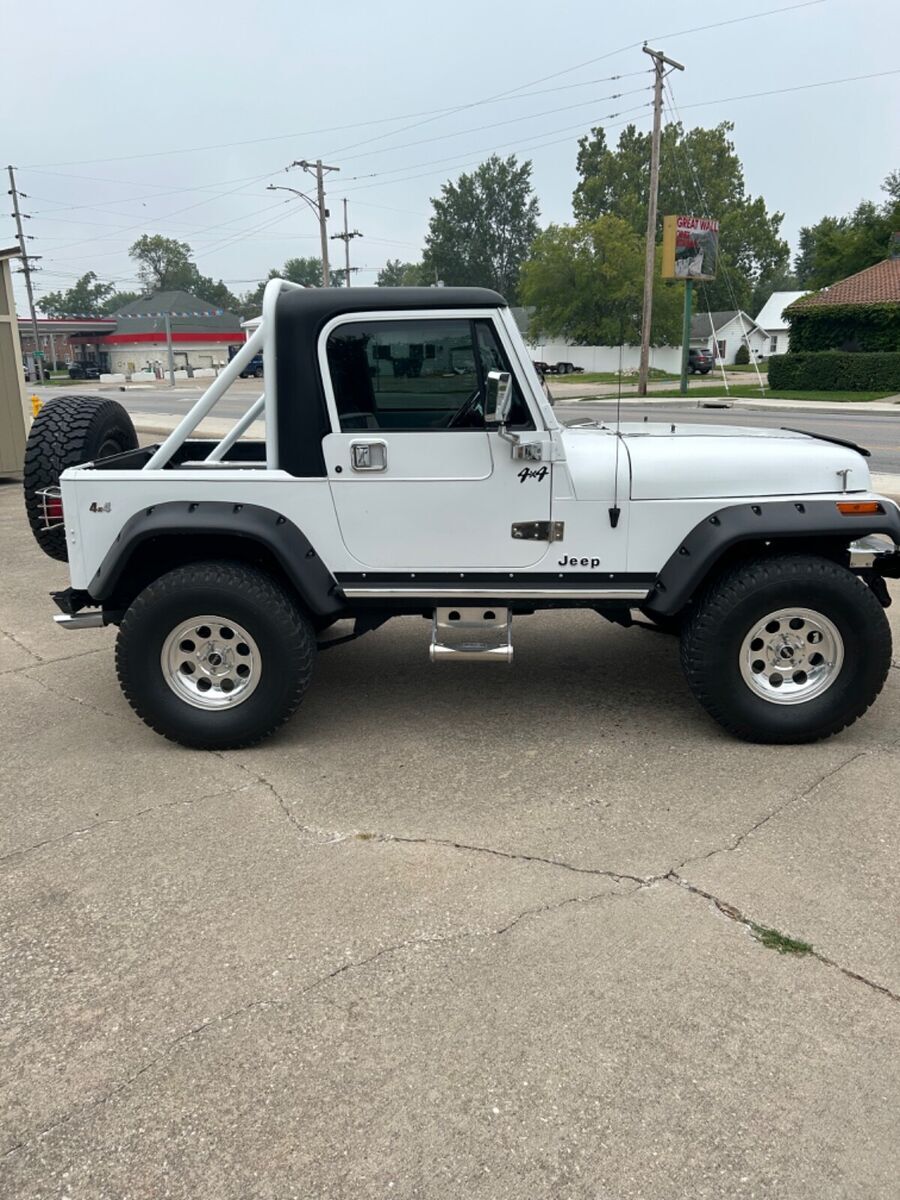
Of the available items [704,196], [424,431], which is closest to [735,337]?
[704,196]

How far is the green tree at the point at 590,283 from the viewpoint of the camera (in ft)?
156

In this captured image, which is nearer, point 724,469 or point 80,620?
point 724,469

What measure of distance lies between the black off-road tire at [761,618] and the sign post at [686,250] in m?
31.5

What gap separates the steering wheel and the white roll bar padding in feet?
2.61

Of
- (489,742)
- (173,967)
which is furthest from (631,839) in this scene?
(173,967)

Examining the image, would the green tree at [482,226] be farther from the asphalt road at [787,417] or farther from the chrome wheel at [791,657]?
the chrome wheel at [791,657]

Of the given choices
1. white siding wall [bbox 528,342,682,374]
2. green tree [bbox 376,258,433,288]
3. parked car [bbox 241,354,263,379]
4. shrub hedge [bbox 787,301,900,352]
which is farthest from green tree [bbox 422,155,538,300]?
parked car [bbox 241,354,263,379]

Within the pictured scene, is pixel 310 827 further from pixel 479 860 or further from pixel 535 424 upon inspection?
pixel 535 424

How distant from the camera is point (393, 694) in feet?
16.7

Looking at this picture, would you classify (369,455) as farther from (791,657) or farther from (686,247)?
(686,247)

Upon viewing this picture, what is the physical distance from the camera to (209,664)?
4.35 meters

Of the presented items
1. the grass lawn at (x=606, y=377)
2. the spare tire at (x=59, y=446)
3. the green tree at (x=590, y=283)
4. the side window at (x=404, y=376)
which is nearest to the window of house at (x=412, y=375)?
the side window at (x=404, y=376)

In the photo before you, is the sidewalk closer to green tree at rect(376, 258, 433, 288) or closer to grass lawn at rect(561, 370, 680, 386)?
grass lawn at rect(561, 370, 680, 386)

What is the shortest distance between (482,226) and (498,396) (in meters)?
106
